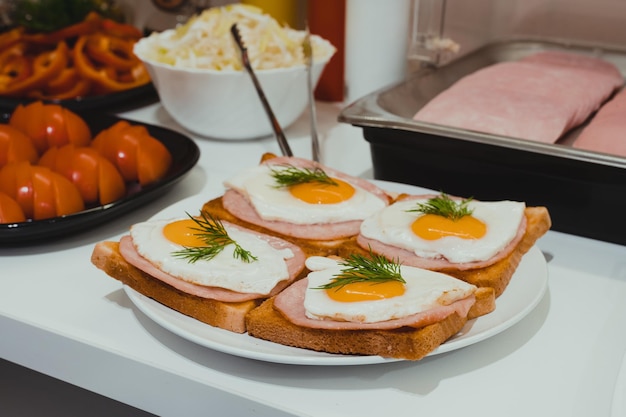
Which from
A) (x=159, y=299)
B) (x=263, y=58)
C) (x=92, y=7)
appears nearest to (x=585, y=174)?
(x=159, y=299)

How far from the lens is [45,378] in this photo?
1.14 metres

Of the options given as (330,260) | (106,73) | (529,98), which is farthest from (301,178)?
(106,73)

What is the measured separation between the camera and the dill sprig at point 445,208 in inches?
37.1

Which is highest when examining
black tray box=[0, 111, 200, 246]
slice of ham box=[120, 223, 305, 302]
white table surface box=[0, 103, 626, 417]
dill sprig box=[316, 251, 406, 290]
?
dill sprig box=[316, 251, 406, 290]

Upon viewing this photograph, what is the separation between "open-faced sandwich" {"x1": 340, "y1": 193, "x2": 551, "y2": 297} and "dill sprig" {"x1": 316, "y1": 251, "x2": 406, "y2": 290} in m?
0.07

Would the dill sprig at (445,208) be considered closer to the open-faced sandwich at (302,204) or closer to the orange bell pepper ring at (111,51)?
the open-faced sandwich at (302,204)

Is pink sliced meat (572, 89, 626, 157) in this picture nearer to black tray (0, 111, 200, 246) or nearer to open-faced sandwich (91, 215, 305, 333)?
open-faced sandwich (91, 215, 305, 333)

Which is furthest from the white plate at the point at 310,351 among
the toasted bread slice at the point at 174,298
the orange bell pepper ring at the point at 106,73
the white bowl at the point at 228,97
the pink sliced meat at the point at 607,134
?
the orange bell pepper ring at the point at 106,73

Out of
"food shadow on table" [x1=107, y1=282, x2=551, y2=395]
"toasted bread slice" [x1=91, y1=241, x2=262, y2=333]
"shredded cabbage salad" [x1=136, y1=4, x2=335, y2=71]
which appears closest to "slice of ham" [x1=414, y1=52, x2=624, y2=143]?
"shredded cabbage salad" [x1=136, y1=4, x2=335, y2=71]

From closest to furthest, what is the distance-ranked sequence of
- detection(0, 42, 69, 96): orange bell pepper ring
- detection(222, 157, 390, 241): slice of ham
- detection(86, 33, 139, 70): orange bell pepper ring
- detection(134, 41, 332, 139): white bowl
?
detection(222, 157, 390, 241): slice of ham, detection(134, 41, 332, 139): white bowl, detection(0, 42, 69, 96): orange bell pepper ring, detection(86, 33, 139, 70): orange bell pepper ring

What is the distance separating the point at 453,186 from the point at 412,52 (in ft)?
2.12

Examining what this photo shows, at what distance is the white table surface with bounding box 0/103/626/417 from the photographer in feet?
2.52

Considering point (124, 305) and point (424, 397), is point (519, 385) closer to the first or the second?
point (424, 397)

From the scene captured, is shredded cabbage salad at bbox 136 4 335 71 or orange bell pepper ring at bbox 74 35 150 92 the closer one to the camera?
shredded cabbage salad at bbox 136 4 335 71
